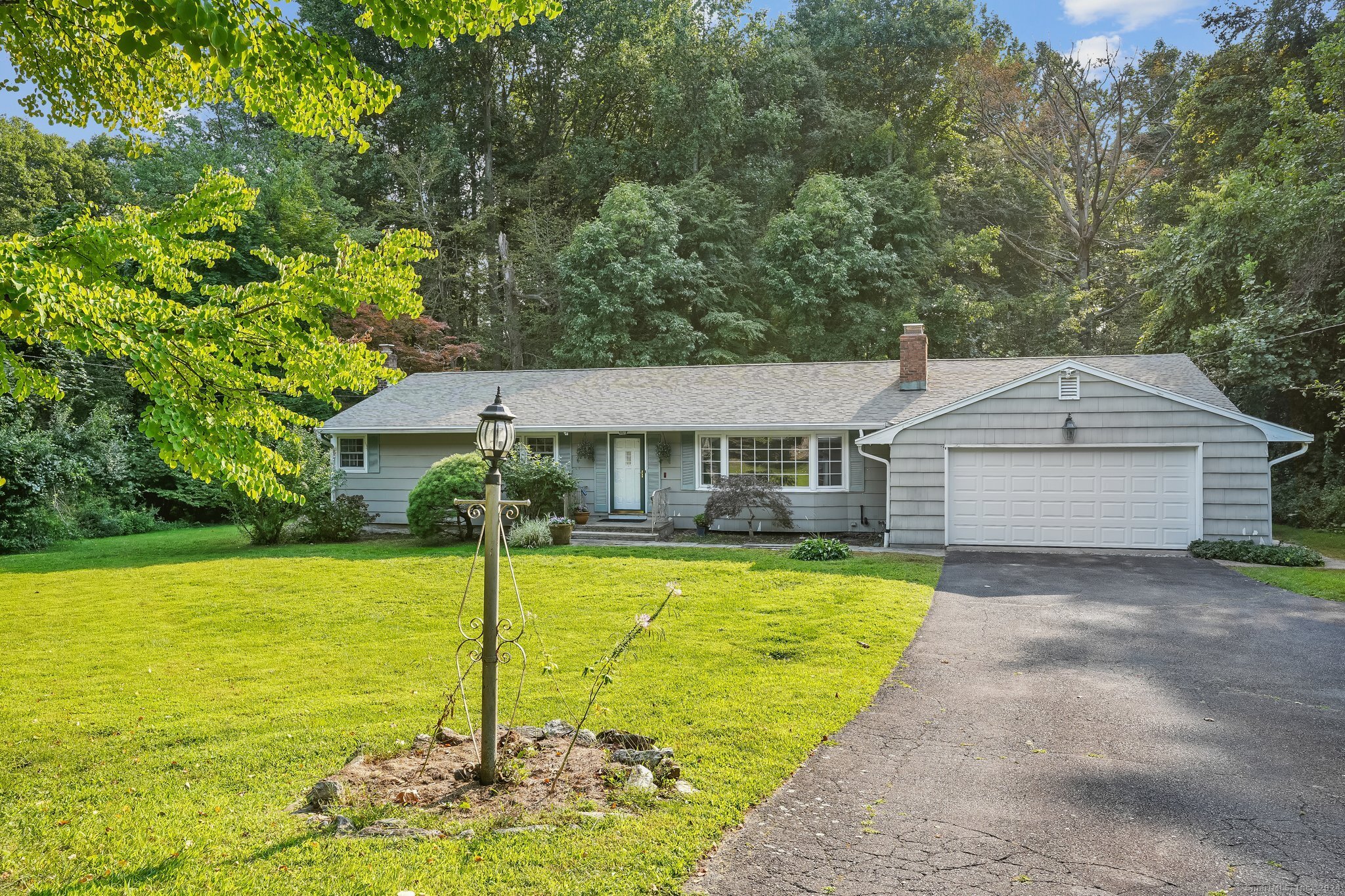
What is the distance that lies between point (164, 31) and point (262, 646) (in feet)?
18.0

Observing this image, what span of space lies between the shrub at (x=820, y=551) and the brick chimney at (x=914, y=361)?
5691 millimetres

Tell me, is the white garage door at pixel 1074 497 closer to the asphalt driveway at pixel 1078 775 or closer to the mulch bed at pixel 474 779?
the asphalt driveway at pixel 1078 775

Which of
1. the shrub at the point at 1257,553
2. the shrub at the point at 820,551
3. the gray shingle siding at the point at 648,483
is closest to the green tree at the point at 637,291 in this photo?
the gray shingle siding at the point at 648,483

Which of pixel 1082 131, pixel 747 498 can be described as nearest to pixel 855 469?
pixel 747 498

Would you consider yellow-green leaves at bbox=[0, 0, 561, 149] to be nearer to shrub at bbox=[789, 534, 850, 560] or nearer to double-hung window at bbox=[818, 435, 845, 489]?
shrub at bbox=[789, 534, 850, 560]

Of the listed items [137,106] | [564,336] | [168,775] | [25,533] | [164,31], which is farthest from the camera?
[564,336]

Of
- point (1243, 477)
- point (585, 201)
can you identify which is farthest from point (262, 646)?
point (585, 201)

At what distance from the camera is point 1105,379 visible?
14.1 meters

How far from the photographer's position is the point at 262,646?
7.95 meters

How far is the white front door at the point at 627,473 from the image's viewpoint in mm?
17797

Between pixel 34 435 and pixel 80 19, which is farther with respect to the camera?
pixel 34 435

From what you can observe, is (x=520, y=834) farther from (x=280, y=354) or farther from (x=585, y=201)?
(x=585, y=201)

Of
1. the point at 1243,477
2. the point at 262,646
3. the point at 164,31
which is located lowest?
the point at 262,646

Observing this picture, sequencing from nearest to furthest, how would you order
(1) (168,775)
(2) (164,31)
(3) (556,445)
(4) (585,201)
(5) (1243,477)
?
(1) (168,775), (2) (164,31), (5) (1243,477), (3) (556,445), (4) (585,201)
